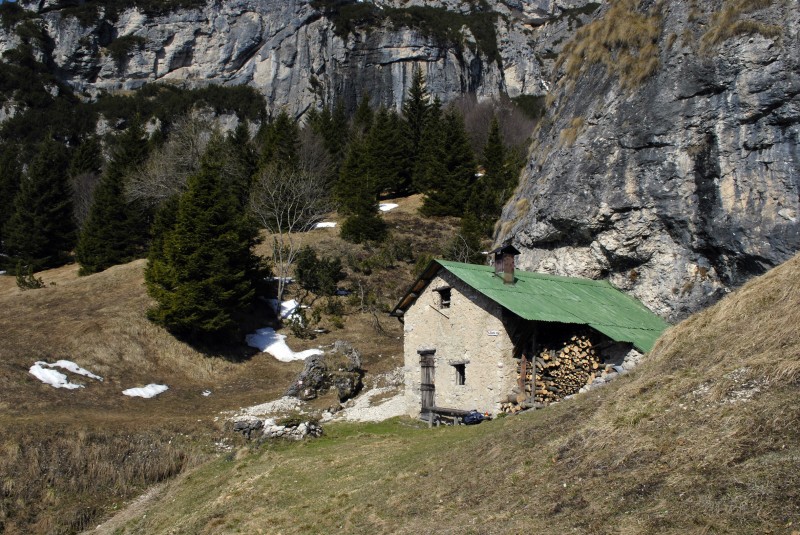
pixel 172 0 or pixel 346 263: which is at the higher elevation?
pixel 172 0

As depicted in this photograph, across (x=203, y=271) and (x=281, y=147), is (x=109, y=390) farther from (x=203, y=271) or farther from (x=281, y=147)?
(x=281, y=147)

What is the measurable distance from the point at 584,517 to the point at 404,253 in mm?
35351

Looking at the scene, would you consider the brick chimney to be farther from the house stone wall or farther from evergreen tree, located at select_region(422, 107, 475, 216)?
evergreen tree, located at select_region(422, 107, 475, 216)

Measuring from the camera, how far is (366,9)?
351 feet

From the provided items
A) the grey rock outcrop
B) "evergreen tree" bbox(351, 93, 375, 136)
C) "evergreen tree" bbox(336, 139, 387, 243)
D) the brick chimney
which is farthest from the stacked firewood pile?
"evergreen tree" bbox(351, 93, 375, 136)

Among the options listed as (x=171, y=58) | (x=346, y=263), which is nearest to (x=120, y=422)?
(x=346, y=263)

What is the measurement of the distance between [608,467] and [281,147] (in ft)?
156

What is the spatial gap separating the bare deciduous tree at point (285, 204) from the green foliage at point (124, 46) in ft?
216

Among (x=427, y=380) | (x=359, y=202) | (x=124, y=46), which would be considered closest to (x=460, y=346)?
(x=427, y=380)

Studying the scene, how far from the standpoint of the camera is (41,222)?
46688 mm

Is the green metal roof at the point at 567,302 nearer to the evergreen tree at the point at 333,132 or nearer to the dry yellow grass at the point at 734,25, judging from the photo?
the dry yellow grass at the point at 734,25

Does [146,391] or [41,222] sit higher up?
[41,222]

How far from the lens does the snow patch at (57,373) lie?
79.6 feet

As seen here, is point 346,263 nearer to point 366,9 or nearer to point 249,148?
point 249,148
